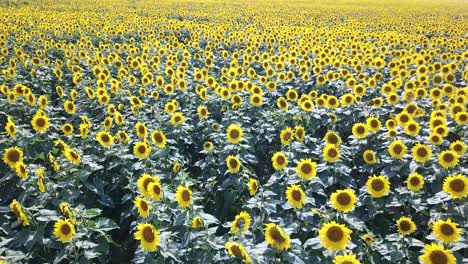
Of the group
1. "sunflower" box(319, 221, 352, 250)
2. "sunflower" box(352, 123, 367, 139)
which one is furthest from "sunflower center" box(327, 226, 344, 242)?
"sunflower" box(352, 123, 367, 139)

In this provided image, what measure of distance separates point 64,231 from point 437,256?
10.2ft

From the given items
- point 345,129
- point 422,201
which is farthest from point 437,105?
point 422,201

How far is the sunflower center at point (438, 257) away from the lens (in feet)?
9.78

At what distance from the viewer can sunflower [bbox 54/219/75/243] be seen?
3.31 meters

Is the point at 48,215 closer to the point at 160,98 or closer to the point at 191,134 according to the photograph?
the point at 191,134

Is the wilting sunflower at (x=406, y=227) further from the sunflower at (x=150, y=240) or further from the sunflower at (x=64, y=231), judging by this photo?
the sunflower at (x=64, y=231)

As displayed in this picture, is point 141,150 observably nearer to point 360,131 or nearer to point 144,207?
point 144,207

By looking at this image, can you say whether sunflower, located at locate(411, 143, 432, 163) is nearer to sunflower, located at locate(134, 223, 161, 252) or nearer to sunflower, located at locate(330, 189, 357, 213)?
sunflower, located at locate(330, 189, 357, 213)

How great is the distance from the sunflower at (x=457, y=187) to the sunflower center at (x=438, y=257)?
1148mm

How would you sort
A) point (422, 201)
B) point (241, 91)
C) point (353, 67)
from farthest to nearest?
point (353, 67) < point (241, 91) < point (422, 201)

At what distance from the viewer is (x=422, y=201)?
4438 mm

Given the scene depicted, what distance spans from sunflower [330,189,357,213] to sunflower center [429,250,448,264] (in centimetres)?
80

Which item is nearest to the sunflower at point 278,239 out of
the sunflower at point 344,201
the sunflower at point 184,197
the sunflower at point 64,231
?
the sunflower at point 344,201

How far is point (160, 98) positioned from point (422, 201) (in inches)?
204
